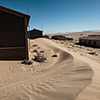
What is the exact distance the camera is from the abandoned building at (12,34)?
8.84 meters

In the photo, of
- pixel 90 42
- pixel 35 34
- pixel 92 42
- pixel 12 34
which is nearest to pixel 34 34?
pixel 35 34

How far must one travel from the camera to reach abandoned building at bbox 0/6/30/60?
8.84 metres

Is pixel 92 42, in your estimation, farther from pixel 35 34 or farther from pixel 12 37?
pixel 12 37

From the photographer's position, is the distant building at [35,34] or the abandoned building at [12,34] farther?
the distant building at [35,34]

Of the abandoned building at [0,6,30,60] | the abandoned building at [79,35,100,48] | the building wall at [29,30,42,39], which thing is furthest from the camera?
the building wall at [29,30,42,39]

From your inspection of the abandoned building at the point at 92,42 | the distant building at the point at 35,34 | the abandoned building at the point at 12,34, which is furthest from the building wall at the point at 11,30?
the distant building at the point at 35,34

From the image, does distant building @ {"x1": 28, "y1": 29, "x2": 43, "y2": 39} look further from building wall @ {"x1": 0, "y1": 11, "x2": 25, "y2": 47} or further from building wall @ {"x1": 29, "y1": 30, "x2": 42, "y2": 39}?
building wall @ {"x1": 0, "y1": 11, "x2": 25, "y2": 47}

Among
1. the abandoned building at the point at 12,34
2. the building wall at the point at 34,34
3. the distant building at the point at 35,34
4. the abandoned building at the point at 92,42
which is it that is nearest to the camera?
the abandoned building at the point at 12,34

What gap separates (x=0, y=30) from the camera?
8.98 meters

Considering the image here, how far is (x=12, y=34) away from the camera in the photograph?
30.1ft

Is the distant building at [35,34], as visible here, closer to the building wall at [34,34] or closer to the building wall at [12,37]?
the building wall at [34,34]

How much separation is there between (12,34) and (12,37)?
1.04 ft

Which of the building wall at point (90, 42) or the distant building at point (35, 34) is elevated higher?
the distant building at point (35, 34)

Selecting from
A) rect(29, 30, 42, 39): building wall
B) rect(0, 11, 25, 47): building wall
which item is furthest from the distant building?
rect(0, 11, 25, 47): building wall
